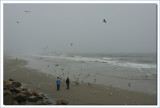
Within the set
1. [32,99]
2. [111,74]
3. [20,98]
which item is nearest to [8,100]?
[20,98]

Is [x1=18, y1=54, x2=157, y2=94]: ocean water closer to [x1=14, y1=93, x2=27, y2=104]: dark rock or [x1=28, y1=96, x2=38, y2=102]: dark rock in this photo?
[x1=28, y1=96, x2=38, y2=102]: dark rock

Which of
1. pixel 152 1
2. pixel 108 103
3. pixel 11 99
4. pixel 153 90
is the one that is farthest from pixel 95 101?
pixel 152 1

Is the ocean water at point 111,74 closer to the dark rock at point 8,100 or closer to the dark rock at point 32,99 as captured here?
the dark rock at point 32,99

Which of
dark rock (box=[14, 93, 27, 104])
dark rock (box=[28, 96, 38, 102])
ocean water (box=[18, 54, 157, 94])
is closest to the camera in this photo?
dark rock (box=[14, 93, 27, 104])

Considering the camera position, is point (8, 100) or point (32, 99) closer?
point (8, 100)

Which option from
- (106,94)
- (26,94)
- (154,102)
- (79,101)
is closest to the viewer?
(26,94)

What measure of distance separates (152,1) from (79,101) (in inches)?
336

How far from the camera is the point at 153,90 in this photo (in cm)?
1303

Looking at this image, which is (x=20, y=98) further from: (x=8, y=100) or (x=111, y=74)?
(x=111, y=74)

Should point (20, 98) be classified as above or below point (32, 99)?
above

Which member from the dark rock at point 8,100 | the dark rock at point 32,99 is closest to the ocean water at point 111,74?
the dark rock at point 32,99

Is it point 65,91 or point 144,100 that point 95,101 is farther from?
point 144,100

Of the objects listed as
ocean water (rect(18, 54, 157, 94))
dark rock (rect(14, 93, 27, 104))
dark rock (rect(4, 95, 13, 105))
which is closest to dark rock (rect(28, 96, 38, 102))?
dark rock (rect(14, 93, 27, 104))

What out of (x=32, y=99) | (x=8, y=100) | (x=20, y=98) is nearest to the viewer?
(x=8, y=100)
